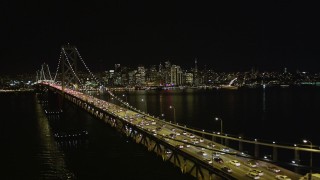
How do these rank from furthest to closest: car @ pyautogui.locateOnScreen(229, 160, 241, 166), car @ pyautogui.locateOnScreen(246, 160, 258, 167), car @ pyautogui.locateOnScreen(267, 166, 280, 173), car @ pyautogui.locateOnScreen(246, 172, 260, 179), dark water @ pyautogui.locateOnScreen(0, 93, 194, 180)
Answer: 1. dark water @ pyautogui.locateOnScreen(0, 93, 194, 180)
2. car @ pyautogui.locateOnScreen(229, 160, 241, 166)
3. car @ pyautogui.locateOnScreen(246, 160, 258, 167)
4. car @ pyautogui.locateOnScreen(267, 166, 280, 173)
5. car @ pyautogui.locateOnScreen(246, 172, 260, 179)

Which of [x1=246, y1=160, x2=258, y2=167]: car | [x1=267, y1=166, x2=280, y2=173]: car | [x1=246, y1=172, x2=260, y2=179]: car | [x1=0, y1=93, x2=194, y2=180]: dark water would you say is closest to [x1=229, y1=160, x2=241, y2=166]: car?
[x1=246, y1=160, x2=258, y2=167]: car

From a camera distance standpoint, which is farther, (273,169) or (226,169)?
(273,169)

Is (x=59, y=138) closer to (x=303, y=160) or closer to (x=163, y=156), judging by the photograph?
(x=163, y=156)

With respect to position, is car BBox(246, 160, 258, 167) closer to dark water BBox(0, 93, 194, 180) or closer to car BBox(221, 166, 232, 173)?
car BBox(221, 166, 232, 173)

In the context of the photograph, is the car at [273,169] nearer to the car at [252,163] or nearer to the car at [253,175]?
the car at [252,163]

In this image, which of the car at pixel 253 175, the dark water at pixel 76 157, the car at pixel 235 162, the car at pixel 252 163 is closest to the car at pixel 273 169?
the car at pixel 252 163

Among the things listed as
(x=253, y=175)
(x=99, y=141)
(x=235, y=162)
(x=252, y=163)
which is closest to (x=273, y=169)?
(x=252, y=163)

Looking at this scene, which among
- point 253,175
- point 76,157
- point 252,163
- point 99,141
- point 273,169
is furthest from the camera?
point 99,141

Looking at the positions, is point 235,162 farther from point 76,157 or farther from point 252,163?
point 76,157

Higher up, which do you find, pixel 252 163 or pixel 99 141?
pixel 252 163

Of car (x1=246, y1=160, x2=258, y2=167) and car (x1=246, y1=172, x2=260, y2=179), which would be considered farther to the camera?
car (x1=246, y1=160, x2=258, y2=167)

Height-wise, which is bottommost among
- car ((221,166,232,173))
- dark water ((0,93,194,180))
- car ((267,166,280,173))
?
dark water ((0,93,194,180))
